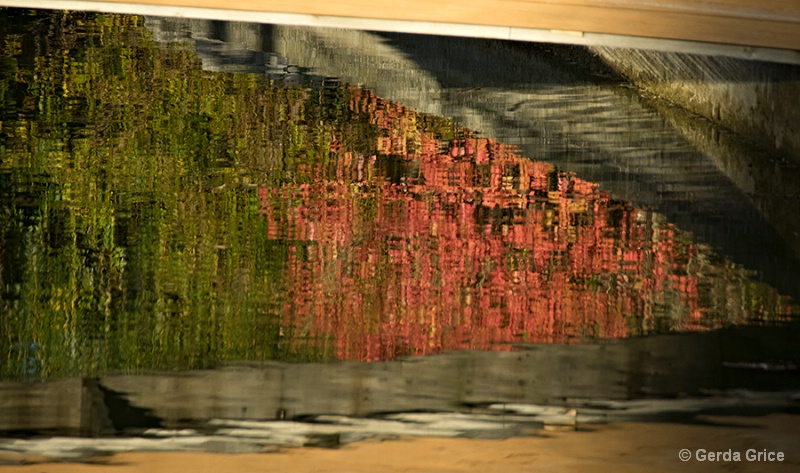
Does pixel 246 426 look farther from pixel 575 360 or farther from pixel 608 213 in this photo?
pixel 608 213

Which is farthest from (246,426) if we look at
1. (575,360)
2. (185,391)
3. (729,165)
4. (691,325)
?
(729,165)

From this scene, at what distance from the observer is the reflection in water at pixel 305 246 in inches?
82.1

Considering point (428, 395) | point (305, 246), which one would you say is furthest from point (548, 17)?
point (428, 395)

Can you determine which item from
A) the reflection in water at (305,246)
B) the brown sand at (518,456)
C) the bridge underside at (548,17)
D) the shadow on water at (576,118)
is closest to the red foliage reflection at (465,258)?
the reflection in water at (305,246)

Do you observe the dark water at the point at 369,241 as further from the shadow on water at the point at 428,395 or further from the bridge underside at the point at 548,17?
the bridge underside at the point at 548,17

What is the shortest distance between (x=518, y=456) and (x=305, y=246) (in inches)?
38.7

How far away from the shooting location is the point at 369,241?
2.52 metres

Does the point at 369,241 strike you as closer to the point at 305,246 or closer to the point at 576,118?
the point at 305,246

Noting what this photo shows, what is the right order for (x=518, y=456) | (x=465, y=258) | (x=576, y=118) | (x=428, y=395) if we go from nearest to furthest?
(x=518, y=456)
(x=428, y=395)
(x=465, y=258)
(x=576, y=118)

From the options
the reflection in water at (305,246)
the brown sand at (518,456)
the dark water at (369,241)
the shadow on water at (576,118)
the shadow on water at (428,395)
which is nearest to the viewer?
the brown sand at (518,456)

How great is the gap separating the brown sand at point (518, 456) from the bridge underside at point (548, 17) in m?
1.11

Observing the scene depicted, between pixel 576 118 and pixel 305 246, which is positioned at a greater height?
pixel 576 118

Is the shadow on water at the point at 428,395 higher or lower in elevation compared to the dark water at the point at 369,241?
lower

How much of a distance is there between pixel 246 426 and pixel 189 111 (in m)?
2.05
